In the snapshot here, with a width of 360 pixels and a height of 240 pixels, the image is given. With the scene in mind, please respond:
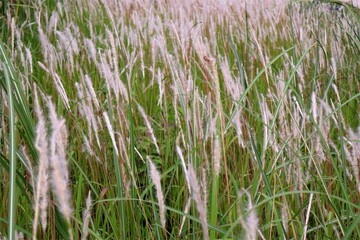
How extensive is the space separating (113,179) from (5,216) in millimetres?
350

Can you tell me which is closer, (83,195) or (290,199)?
(290,199)

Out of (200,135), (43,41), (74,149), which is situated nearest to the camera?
(200,135)

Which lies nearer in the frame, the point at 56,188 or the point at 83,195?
the point at 56,188

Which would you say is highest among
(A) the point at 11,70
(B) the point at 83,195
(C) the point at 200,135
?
(A) the point at 11,70

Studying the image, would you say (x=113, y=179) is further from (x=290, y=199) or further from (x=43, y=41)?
(x=43, y=41)

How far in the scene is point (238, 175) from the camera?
4.63 feet

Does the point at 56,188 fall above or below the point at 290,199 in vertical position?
above

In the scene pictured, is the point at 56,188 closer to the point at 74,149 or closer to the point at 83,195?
the point at 83,195

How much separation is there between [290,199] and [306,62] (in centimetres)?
131

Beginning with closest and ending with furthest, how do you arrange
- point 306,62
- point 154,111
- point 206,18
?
point 154,111 < point 306,62 < point 206,18

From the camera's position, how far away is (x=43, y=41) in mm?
1772

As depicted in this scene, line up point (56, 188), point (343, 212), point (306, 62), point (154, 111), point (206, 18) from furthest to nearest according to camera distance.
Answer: point (206, 18) → point (306, 62) → point (154, 111) → point (343, 212) → point (56, 188)

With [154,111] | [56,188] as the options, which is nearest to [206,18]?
[154,111]

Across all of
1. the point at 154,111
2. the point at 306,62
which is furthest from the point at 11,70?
the point at 306,62
